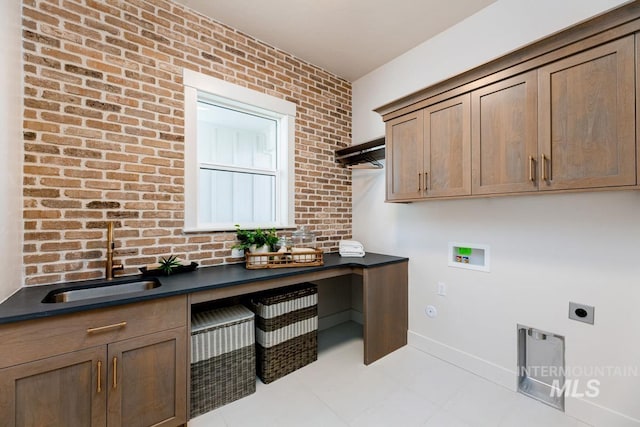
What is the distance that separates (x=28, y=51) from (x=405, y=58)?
297 cm

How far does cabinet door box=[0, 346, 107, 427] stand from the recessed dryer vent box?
2.54m

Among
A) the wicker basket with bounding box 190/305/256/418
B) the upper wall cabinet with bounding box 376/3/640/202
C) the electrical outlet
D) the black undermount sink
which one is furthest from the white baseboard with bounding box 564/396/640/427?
the black undermount sink

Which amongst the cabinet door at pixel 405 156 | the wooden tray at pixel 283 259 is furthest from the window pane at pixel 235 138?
the cabinet door at pixel 405 156

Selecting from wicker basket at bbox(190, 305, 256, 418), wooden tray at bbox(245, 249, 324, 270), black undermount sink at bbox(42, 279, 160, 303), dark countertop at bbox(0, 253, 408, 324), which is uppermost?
wooden tray at bbox(245, 249, 324, 270)

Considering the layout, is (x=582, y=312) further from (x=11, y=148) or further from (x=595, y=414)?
(x=11, y=148)

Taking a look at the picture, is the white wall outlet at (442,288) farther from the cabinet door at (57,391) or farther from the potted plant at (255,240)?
the cabinet door at (57,391)

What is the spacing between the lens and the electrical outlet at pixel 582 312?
1.72 meters

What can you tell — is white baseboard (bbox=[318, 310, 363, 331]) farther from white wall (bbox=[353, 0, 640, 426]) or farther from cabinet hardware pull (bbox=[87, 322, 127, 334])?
cabinet hardware pull (bbox=[87, 322, 127, 334])

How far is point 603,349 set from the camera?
1682 mm

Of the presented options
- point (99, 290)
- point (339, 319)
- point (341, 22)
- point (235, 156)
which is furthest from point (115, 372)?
point (341, 22)

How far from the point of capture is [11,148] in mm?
1520

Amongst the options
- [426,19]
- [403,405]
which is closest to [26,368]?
[403,405]

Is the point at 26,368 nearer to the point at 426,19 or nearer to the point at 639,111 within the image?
the point at 639,111

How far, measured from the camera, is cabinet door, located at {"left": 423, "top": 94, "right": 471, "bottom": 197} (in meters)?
2.05
